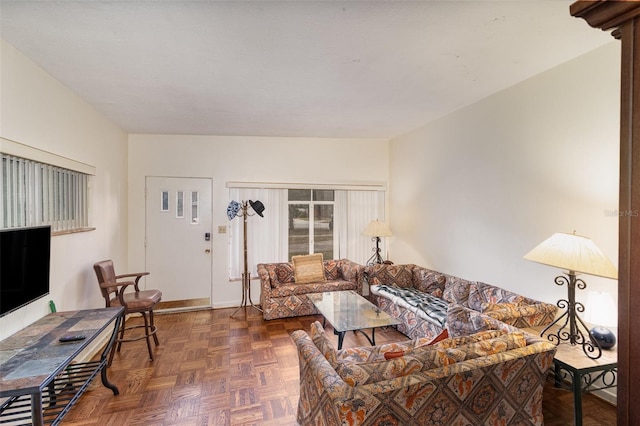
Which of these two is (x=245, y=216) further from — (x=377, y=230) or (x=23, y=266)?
(x=23, y=266)

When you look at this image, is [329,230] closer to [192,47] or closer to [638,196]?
[192,47]

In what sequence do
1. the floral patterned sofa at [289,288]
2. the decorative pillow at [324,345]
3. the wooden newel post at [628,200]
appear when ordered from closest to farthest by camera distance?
the wooden newel post at [628,200]
the decorative pillow at [324,345]
the floral patterned sofa at [289,288]

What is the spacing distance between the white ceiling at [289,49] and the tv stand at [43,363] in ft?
6.25

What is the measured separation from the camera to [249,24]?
73.1 inches

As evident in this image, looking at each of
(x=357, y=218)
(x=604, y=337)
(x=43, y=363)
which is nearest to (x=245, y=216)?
(x=357, y=218)

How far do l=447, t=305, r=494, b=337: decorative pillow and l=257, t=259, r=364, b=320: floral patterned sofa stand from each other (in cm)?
188

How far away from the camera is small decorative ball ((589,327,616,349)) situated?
1.96m

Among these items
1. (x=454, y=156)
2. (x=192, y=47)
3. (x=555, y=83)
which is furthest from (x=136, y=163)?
(x=555, y=83)

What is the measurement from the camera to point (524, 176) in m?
2.82

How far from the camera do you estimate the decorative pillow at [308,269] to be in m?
4.37

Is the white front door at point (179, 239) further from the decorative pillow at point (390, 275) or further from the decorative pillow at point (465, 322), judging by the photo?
the decorative pillow at point (465, 322)

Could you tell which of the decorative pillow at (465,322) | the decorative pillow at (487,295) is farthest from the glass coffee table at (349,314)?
the decorative pillow at (487,295)

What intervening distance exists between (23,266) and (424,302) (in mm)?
3316

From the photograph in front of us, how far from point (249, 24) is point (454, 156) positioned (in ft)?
9.09
